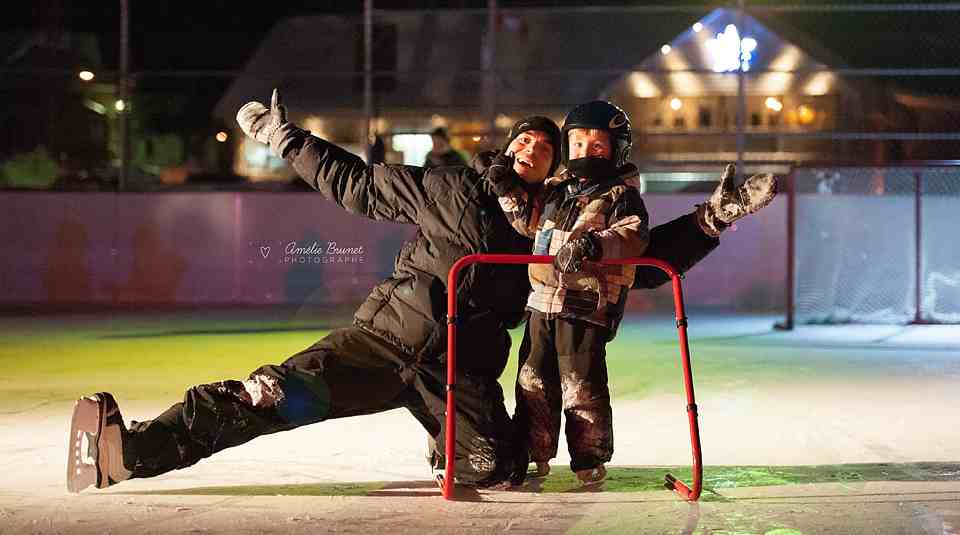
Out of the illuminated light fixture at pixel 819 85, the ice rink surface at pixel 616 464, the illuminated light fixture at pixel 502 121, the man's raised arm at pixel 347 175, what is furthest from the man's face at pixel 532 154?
the illuminated light fixture at pixel 819 85

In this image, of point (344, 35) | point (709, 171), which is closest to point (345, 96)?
point (344, 35)

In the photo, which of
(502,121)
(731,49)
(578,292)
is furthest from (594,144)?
(731,49)

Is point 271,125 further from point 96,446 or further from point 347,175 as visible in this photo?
point 96,446

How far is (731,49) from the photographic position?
1736 centimetres

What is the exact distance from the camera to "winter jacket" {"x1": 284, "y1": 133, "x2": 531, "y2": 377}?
19.0ft

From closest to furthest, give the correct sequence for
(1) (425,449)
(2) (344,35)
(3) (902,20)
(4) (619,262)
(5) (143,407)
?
(4) (619,262)
(1) (425,449)
(5) (143,407)
(3) (902,20)
(2) (344,35)

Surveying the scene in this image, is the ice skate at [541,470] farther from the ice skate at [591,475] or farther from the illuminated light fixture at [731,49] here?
the illuminated light fixture at [731,49]

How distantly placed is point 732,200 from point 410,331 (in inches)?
55.9

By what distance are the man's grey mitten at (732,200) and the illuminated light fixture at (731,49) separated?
11.8 metres

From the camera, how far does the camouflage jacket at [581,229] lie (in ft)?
18.9

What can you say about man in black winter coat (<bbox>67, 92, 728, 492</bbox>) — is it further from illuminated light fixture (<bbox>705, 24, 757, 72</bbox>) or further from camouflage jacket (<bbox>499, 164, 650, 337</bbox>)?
illuminated light fixture (<bbox>705, 24, 757, 72</bbox>)

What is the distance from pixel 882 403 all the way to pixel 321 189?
429cm

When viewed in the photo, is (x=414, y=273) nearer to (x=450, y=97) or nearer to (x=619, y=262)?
(x=619, y=262)

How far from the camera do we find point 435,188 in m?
5.82
